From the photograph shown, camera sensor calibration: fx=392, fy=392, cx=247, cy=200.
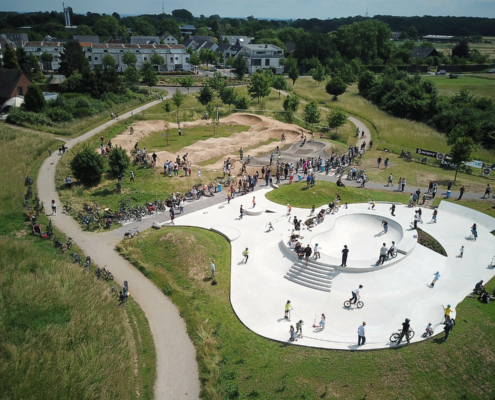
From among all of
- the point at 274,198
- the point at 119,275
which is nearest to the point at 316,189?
the point at 274,198

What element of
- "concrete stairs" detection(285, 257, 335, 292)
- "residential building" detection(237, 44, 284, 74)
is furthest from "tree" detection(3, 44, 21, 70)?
"concrete stairs" detection(285, 257, 335, 292)

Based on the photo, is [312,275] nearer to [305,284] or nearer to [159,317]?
[305,284]

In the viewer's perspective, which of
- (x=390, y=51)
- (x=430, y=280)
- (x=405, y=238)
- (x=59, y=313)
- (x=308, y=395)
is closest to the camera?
(x=308, y=395)

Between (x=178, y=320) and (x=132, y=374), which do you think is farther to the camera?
(x=178, y=320)

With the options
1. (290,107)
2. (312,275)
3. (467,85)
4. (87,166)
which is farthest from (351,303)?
(467,85)

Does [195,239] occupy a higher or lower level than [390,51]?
lower

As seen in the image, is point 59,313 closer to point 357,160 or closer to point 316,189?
point 316,189

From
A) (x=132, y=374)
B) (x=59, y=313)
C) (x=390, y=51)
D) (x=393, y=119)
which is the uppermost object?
(x=390, y=51)

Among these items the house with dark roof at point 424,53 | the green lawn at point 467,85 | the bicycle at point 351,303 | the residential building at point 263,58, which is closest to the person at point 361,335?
the bicycle at point 351,303
